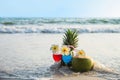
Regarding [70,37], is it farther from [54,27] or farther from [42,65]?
[54,27]

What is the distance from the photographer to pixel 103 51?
→ 1044 centimetres

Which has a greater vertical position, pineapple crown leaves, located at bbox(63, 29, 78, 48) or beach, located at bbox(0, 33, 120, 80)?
pineapple crown leaves, located at bbox(63, 29, 78, 48)

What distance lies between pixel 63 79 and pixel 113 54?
3.91 meters

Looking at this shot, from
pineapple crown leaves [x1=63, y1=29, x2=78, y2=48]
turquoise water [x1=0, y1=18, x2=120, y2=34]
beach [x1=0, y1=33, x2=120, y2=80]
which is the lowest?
beach [x1=0, y1=33, x2=120, y2=80]

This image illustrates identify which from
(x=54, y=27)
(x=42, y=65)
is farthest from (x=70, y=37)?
(x=54, y=27)

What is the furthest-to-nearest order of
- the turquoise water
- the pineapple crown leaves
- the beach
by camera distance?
the turquoise water, the pineapple crown leaves, the beach

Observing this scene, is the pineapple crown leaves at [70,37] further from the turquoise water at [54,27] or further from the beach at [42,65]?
the turquoise water at [54,27]

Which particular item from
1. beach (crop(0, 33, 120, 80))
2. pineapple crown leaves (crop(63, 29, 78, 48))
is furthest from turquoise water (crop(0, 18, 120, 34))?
pineapple crown leaves (crop(63, 29, 78, 48))

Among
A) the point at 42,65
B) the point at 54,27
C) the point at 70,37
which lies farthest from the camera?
the point at 54,27

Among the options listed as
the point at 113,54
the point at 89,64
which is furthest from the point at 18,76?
the point at 113,54

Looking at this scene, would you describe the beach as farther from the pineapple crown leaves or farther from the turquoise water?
the turquoise water

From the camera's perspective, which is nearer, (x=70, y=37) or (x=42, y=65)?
(x=70, y=37)

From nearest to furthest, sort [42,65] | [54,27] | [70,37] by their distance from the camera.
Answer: [70,37] → [42,65] → [54,27]

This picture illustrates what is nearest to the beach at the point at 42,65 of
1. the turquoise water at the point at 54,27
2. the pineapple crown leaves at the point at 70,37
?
the pineapple crown leaves at the point at 70,37
